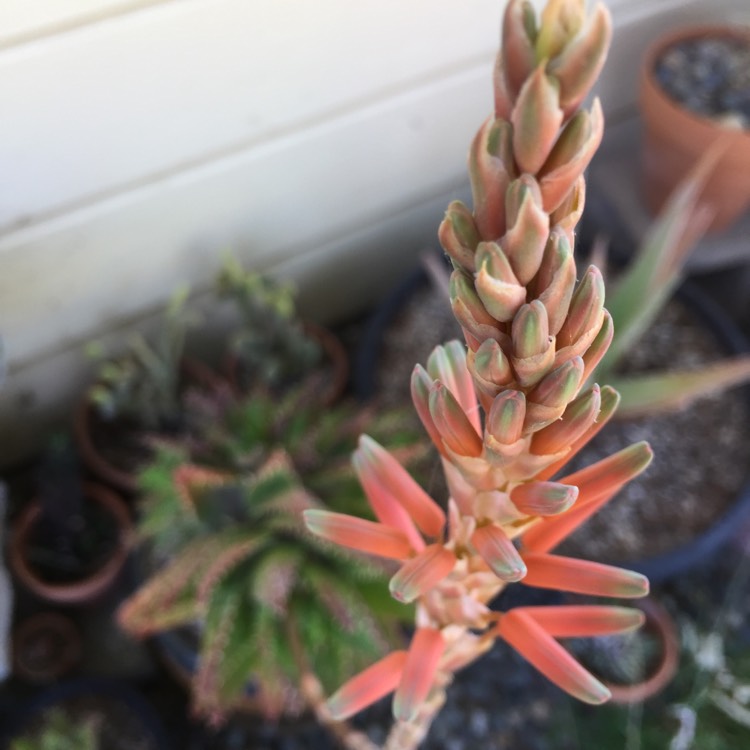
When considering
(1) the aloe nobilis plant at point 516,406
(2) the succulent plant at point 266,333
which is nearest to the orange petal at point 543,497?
(1) the aloe nobilis plant at point 516,406

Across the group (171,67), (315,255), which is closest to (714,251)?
(315,255)

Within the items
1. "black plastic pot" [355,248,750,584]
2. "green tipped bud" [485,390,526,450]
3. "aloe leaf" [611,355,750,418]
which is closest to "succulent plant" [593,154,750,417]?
"aloe leaf" [611,355,750,418]

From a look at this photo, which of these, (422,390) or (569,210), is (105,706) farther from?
(569,210)

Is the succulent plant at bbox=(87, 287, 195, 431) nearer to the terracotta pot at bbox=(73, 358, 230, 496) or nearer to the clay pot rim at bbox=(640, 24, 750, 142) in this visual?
the terracotta pot at bbox=(73, 358, 230, 496)

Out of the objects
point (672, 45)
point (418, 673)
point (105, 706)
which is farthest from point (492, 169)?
point (672, 45)

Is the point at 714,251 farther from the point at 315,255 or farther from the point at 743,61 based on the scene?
the point at 315,255
